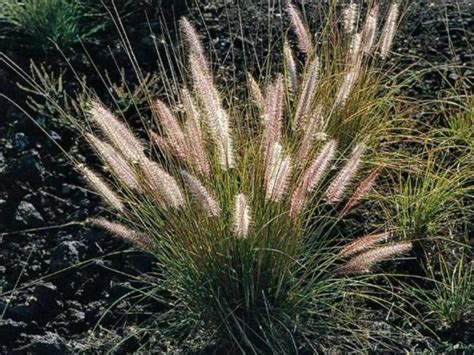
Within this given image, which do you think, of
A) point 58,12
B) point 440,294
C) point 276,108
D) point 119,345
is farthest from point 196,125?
point 58,12

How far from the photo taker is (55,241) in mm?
5062

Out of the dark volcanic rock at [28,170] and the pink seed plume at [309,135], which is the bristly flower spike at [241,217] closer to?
the pink seed plume at [309,135]

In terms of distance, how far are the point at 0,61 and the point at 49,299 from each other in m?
2.00

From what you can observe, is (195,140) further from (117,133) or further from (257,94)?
(257,94)

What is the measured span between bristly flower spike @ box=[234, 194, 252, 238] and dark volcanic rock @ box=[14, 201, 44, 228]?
1496 millimetres

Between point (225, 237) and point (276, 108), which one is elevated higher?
point (276, 108)

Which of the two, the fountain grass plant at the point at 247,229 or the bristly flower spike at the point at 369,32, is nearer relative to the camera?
the fountain grass plant at the point at 247,229

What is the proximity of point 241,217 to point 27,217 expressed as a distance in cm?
160

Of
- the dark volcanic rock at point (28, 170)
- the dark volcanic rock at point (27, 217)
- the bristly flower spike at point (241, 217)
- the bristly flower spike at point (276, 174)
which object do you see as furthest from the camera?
the dark volcanic rock at point (28, 170)

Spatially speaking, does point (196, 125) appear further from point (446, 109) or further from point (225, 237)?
point (446, 109)

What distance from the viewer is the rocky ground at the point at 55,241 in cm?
459

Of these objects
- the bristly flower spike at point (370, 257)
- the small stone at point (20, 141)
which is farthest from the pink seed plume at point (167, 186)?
the small stone at point (20, 141)

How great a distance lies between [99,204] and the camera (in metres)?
5.26

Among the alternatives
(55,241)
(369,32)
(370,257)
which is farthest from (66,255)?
(369,32)
